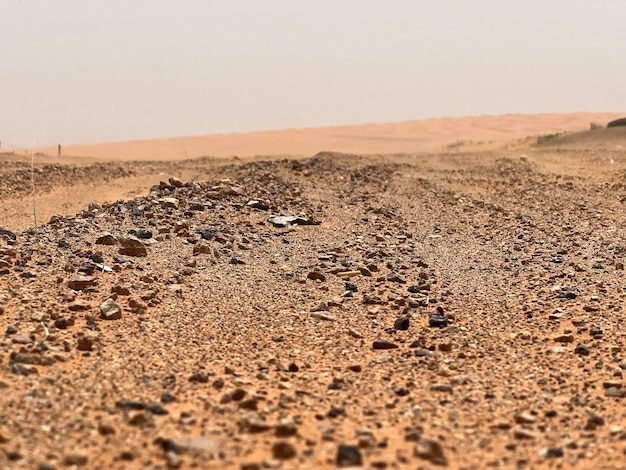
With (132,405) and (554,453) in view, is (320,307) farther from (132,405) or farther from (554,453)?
(554,453)

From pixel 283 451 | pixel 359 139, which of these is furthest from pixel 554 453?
pixel 359 139

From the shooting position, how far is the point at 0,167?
601 inches

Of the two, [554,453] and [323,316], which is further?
[323,316]

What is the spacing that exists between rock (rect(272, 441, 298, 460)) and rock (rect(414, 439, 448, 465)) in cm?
50

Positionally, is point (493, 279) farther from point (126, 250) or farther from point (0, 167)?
point (0, 167)

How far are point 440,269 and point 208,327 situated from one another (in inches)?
116

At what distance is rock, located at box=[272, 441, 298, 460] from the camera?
108 inches

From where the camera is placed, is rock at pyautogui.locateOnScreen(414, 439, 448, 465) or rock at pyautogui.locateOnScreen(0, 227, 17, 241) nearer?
rock at pyautogui.locateOnScreen(414, 439, 448, 465)

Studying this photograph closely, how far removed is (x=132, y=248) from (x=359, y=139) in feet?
119

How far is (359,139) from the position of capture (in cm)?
4216

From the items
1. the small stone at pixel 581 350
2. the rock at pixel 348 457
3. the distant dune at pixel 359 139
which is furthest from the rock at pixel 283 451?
the distant dune at pixel 359 139

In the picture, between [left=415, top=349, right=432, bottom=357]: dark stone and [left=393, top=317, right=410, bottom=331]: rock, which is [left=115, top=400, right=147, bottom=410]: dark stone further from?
[left=393, top=317, right=410, bottom=331]: rock

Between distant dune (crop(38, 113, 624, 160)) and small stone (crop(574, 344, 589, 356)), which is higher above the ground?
distant dune (crop(38, 113, 624, 160))

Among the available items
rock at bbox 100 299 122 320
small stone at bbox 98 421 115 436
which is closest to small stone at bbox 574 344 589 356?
small stone at bbox 98 421 115 436
